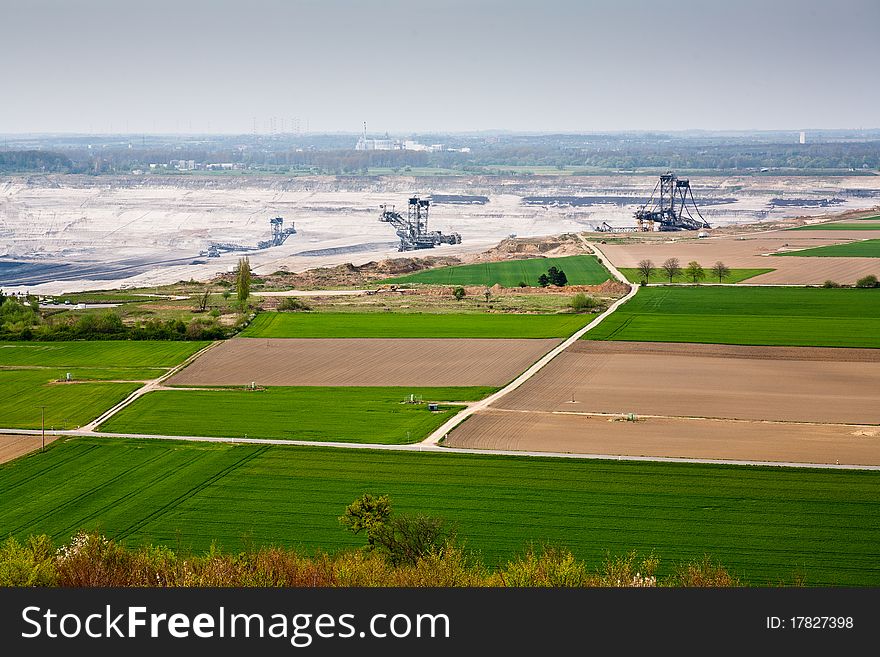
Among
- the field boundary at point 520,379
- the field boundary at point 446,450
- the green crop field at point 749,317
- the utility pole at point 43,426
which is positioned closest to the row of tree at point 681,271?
the green crop field at point 749,317

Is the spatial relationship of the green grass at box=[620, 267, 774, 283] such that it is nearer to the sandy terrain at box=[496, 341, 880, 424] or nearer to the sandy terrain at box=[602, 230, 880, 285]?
the sandy terrain at box=[602, 230, 880, 285]

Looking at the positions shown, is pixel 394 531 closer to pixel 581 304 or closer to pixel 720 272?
pixel 581 304

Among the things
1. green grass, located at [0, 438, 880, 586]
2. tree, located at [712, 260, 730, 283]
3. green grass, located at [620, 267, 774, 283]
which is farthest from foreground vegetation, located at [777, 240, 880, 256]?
green grass, located at [0, 438, 880, 586]

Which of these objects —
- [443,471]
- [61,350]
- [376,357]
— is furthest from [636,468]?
[61,350]

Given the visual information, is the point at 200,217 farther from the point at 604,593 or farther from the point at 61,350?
the point at 604,593

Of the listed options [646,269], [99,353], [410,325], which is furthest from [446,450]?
[646,269]

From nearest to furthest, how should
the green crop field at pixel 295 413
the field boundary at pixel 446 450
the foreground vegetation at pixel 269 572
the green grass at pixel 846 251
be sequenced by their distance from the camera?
the foreground vegetation at pixel 269 572
the field boundary at pixel 446 450
the green crop field at pixel 295 413
the green grass at pixel 846 251

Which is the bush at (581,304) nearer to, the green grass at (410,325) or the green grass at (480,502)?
the green grass at (410,325)
